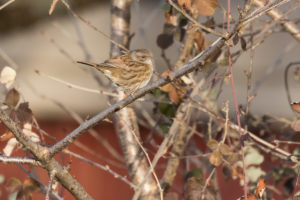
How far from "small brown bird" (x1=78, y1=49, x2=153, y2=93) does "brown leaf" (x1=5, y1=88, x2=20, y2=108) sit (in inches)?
18.9

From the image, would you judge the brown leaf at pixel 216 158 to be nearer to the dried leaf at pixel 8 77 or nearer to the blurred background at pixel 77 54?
the dried leaf at pixel 8 77

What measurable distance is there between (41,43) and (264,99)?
5.01 ft

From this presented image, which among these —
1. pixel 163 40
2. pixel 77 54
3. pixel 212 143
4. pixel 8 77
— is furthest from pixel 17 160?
pixel 77 54

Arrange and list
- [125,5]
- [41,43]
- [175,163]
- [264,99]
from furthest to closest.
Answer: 1. [41,43]
2. [264,99]
3. [125,5]
4. [175,163]

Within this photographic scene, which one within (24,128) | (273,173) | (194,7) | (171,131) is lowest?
(273,173)

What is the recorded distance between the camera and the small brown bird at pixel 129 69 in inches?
88.3

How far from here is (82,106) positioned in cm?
319

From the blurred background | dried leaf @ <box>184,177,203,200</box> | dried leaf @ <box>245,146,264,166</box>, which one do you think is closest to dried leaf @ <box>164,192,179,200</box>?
dried leaf @ <box>184,177,203,200</box>

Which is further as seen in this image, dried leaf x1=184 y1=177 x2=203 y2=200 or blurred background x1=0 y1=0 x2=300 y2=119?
blurred background x1=0 y1=0 x2=300 y2=119

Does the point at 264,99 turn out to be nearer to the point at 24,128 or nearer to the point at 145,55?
the point at 145,55

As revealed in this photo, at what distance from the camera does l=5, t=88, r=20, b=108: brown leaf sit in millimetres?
1731

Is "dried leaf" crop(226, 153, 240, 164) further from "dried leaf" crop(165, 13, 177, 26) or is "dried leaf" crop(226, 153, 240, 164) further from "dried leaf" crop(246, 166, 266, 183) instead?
"dried leaf" crop(165, 13, 177, 26)

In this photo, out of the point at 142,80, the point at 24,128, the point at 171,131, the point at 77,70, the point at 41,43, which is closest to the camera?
the point at 24,128

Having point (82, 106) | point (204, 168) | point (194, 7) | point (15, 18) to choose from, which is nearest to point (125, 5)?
point (194, 7)
